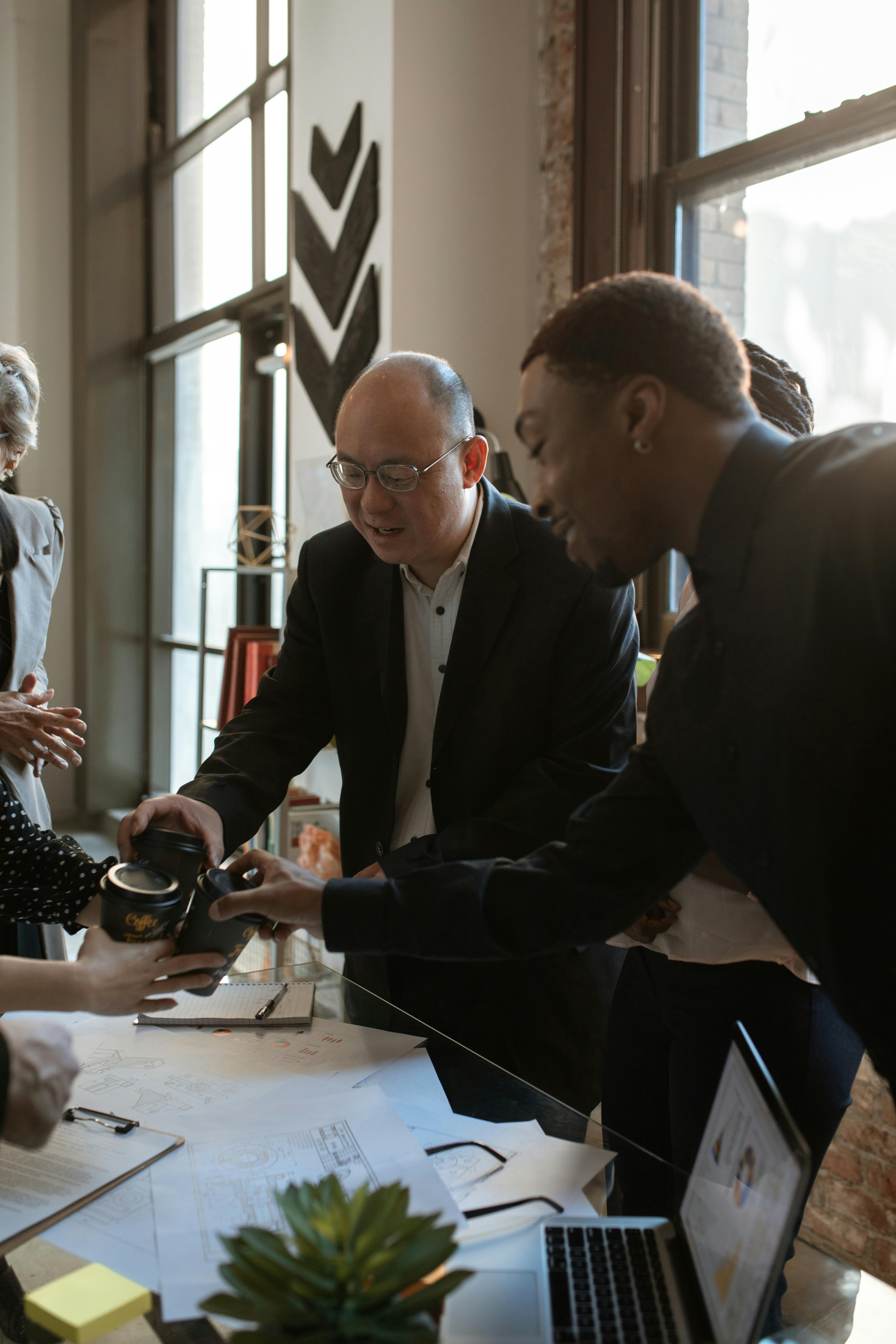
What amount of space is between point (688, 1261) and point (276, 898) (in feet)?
1.87

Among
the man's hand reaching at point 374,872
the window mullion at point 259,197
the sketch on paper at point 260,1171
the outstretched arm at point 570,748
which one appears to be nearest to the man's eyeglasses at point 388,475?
the outstretched arm at point 570,748

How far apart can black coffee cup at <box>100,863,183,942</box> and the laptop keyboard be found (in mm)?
510

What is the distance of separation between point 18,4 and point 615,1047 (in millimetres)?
6162

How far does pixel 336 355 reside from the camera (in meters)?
3.42

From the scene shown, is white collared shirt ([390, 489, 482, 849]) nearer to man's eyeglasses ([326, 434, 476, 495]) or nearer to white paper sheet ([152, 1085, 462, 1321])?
man's eyeglasses ([326, 434, 476, 495])

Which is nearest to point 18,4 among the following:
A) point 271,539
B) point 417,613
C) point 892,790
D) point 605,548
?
point 271,539

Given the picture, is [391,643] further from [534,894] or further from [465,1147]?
[465,1147]

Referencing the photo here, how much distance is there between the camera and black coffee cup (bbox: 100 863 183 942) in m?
1.16

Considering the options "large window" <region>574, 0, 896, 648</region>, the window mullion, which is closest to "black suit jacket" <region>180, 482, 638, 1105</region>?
"large window" <region>574, 0, 896, 648</region>

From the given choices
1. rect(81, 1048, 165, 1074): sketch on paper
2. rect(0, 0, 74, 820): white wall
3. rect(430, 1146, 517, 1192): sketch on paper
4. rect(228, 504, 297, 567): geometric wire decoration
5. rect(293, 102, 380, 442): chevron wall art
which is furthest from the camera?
rect(0, 0, 74, 820): white wall

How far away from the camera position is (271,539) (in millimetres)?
4043

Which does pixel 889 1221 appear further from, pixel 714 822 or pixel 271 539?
pixel 271 539

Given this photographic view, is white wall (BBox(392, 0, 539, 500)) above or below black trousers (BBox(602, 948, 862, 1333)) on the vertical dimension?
above

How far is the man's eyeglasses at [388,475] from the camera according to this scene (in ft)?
5.43
